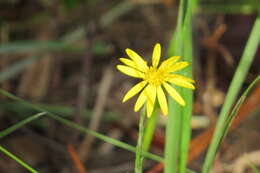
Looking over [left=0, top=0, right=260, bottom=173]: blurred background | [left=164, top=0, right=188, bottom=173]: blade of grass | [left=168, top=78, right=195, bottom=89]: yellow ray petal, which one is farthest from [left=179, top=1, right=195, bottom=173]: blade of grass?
[left=0, top=0, right=260, bottom=173]: blurred background

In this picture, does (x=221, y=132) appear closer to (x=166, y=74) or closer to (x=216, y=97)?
(x=166, y=74)

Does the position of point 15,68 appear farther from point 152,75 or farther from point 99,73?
point 152,75

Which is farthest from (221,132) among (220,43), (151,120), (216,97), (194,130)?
(220,43)

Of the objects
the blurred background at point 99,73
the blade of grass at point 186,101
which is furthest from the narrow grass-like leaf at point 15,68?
the blade of grass at point 186,101

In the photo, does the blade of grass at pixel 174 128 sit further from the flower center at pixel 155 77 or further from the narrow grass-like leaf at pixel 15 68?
the narrow grass-like leaf at pixel 15 68

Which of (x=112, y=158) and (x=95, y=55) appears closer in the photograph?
(x=112, y=158)

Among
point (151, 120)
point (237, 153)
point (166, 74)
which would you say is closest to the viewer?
point (166, 74)

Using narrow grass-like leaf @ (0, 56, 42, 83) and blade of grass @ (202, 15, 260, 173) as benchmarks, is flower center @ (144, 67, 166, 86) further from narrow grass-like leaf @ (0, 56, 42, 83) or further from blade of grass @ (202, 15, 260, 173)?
narrow grass-like leaf @ (0, 56, 42, 83)
